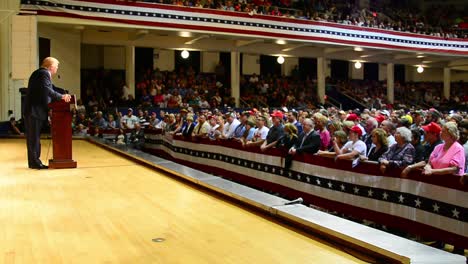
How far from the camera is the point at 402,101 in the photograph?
28.1m

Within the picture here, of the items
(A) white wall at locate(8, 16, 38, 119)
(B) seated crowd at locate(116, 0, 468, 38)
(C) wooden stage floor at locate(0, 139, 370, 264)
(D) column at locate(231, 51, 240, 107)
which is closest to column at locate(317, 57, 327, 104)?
(B) seated crowd at locate(116, 0, 468, 38)

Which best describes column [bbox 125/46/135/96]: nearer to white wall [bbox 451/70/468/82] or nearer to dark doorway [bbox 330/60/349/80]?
dark doorway [bbox 330/60/349/80]

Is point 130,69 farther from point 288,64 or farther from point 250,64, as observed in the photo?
point 288,64

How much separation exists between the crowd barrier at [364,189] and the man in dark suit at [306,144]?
10cm

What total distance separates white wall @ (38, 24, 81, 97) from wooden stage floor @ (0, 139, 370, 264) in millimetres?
13535

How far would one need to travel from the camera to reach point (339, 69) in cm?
2866

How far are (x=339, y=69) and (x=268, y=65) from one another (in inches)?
208

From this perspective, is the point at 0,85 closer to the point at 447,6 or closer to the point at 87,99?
the point at 87,99

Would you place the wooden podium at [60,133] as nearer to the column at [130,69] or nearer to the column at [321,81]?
the column at [130,69]

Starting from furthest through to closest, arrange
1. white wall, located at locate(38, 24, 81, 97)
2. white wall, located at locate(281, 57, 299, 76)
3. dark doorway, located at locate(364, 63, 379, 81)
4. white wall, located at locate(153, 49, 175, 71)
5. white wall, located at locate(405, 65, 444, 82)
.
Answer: white wall, located at locate(405, 65, 444, 82) < dark doorway, located at locate(364, 63, 379, 81) < white wall, located at locate(281, 57, 299, 76) < white wall, located at locate(153, 49, 175, 71) < white wall, located at locate(38, 24, 81, 97)

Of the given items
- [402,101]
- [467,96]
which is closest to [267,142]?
[402,101]

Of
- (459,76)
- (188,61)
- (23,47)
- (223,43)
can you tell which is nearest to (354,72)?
(459,76)

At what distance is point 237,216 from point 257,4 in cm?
1836

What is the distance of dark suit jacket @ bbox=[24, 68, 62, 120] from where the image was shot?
20.6 ft
